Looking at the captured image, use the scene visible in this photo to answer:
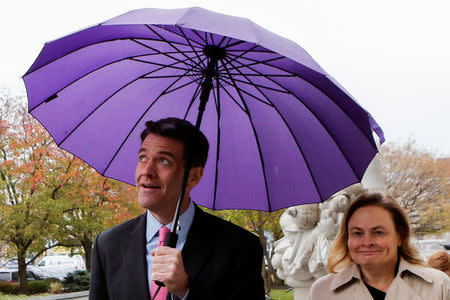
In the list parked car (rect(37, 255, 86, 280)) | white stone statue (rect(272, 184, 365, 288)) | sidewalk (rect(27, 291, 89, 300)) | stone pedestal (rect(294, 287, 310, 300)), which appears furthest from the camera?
parked car (rect(37, 255, 86, 280))

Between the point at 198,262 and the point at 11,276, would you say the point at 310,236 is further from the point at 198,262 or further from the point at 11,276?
the point at 11,276

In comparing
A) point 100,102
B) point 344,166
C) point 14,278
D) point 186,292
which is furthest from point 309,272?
point 14,278

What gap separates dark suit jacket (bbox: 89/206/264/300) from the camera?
7.00 feet

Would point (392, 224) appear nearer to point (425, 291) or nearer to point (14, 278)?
point (425, 291)

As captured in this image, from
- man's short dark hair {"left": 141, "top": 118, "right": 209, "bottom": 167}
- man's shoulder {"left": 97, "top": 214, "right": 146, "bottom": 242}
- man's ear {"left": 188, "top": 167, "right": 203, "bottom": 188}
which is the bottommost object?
man's shoulder {"left": 97, "top": 214, "right": 146, "bottom": 242}

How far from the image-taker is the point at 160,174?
7.30ft

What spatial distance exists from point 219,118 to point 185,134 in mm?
577

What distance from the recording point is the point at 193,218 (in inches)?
90.7

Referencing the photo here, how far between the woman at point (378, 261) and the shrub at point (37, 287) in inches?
863

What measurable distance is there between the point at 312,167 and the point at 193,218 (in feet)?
2.66

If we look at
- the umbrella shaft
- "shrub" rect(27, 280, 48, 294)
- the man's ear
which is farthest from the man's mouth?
"shrub" rect(27, 280, 48, 294)

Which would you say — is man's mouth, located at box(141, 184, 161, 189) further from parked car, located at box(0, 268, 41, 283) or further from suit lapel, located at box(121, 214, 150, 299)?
parked car, located at box(0, 268, 41, 283)

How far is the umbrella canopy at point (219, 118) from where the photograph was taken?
2.68 meters

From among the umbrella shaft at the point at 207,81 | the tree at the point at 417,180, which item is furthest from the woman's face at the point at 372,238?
the tree at the point at 417,180
